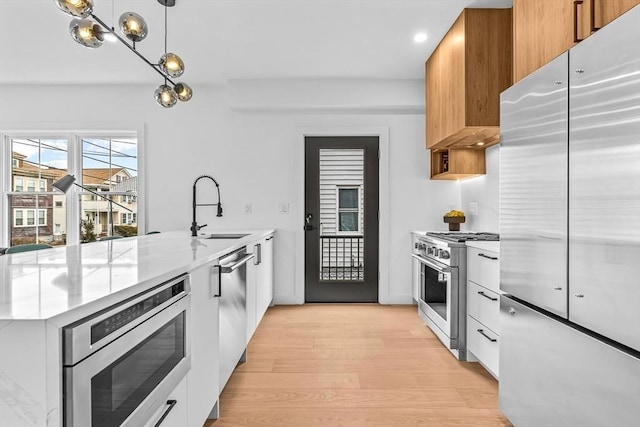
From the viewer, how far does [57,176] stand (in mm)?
4656

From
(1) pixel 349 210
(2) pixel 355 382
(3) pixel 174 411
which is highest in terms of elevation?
(1) pixel 349 210

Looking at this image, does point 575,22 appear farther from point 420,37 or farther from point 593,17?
point 420,37

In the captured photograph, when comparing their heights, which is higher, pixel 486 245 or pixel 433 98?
pixel 433 98

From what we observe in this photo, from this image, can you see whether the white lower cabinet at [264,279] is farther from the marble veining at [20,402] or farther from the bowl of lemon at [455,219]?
the marble veining at [20,402]

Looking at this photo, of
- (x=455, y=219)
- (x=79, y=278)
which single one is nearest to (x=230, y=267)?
(x=79, y=278)

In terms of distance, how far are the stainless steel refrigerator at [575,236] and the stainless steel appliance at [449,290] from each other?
3.18 feet

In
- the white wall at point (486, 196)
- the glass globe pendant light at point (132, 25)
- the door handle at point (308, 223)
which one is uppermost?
the glass globe pendant light at point (132, 25)

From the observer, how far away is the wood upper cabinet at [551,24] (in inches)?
52.9

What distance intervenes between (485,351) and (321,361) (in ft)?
3.59

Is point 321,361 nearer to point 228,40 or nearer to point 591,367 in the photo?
point 591,367

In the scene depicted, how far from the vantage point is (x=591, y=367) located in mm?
1302

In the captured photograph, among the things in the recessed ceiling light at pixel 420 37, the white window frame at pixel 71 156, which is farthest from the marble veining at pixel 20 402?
the white window frame at pixel 71 156

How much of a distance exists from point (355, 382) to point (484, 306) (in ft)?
3.16

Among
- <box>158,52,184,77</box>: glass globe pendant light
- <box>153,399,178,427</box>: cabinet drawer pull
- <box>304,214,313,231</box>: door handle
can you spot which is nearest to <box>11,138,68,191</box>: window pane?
<box>304,214,313,231</box>: door handle
